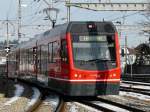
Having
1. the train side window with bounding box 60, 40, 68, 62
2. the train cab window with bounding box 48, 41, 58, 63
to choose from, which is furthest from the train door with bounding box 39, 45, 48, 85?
the train side window with bounding box 60, 40, 68, 62

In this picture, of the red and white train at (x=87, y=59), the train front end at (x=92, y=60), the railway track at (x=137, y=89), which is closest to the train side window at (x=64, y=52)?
the red and white train at (x=87, y=59)

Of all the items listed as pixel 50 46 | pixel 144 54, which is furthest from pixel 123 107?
pixel 144 54

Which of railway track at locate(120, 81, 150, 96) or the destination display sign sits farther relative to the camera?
railway track at locate(120, 81, 150, 96)

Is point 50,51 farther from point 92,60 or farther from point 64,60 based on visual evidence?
point 92,60

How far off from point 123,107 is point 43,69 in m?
8.99

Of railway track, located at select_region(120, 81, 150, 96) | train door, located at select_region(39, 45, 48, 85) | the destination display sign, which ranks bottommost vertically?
railway track, located at select_region(120, 81, 150, 96)

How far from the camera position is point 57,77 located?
74.6ft

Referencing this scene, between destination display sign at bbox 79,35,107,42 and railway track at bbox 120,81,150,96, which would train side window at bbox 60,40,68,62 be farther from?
railway track at bbox 120,81,150,96

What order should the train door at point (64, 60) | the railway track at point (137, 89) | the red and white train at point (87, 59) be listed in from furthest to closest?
the railway track at point (137, 89) < the train door at point (64, 60) < the red and white train at point (87, 59)

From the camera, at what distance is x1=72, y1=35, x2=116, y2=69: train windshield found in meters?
21.2

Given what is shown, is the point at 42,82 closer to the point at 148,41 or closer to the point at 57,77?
the point at 57,77

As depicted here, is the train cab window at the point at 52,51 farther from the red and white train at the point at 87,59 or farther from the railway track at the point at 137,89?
the railway track at the point at 137,89

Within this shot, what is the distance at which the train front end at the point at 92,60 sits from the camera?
21.0 metres

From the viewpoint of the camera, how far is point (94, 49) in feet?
70.3
